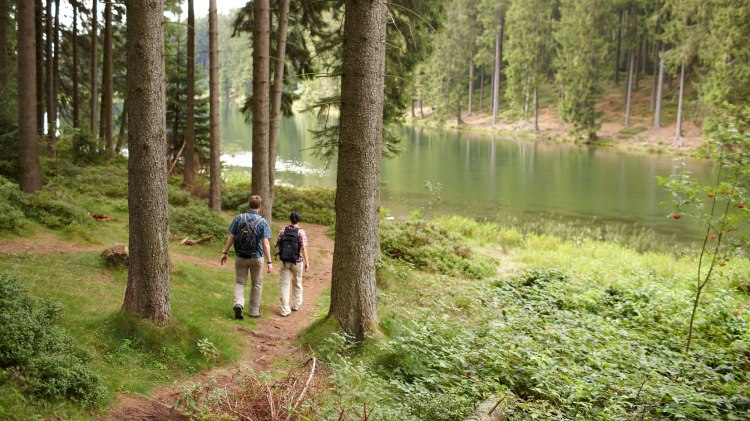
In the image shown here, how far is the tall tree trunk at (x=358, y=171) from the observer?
641cm

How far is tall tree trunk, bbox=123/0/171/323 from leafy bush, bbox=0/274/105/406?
3.81 ft

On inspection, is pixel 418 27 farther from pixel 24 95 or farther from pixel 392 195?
pixel 392 195

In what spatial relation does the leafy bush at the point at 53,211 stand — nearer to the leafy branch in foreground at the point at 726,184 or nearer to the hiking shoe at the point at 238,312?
the hiking shoe at the point at 238,312

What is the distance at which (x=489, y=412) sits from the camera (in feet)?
15.6

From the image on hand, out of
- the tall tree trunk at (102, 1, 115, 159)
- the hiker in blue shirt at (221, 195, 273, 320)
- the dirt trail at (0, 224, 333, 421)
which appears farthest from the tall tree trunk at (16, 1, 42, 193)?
the hiker in blue shirt at (221, 195, 273, 320)

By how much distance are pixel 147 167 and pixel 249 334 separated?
2623 mm

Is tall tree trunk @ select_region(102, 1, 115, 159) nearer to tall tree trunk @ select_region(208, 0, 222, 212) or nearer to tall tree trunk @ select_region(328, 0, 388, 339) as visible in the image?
tall tree trunk @ select_region(208, 0, 222, 212)

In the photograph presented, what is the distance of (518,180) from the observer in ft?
106

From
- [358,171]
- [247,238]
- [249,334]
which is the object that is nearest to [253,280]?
[247,238]

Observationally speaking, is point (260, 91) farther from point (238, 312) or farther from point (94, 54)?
point (94, 54)

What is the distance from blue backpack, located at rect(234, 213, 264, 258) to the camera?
7654mm

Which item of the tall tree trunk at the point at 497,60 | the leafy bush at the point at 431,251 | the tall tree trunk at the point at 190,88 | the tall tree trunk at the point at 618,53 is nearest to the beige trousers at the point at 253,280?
the leafy bush at the point at 431,251

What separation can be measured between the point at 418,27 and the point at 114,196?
31.0ft

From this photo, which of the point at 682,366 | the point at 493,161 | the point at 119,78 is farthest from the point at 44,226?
the point at 493,161
